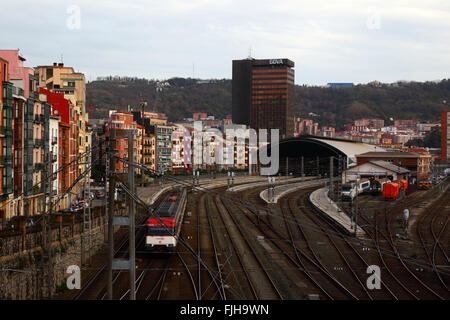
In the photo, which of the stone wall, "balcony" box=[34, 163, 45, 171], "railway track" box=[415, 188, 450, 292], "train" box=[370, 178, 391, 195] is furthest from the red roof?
"train" box=[370, 178, 391, 195]

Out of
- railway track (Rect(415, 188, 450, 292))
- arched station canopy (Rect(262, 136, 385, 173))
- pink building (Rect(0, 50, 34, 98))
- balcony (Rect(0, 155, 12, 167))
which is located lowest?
railway track (Rect(415, 188, 450, 292))

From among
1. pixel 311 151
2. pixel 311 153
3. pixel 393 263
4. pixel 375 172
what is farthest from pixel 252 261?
pixel 311 153

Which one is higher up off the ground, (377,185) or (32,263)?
(32,263)

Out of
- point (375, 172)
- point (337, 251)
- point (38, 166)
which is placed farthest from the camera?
point (375, 172)

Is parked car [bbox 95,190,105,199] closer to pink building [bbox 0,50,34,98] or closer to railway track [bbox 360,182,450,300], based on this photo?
pink building [bbox 0,50,34,98]

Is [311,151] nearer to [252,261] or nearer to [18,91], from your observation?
[18,91]

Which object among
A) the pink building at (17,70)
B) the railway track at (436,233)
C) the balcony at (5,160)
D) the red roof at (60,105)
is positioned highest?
the pink building at (17,70)

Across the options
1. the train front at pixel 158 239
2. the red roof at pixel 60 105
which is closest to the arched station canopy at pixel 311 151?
the red roof at pixel 60 105

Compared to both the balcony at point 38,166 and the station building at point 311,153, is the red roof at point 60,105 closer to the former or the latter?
the balcony at point 38,166

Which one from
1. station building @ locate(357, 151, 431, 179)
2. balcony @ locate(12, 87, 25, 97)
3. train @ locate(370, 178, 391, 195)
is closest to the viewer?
balcony @ locate(12, 87, 25, 97)

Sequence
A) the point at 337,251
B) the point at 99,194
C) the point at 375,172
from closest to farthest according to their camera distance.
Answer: the point at 337,251, the point at 99,194, the point at 375,172

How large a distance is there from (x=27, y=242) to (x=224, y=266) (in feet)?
35.0
